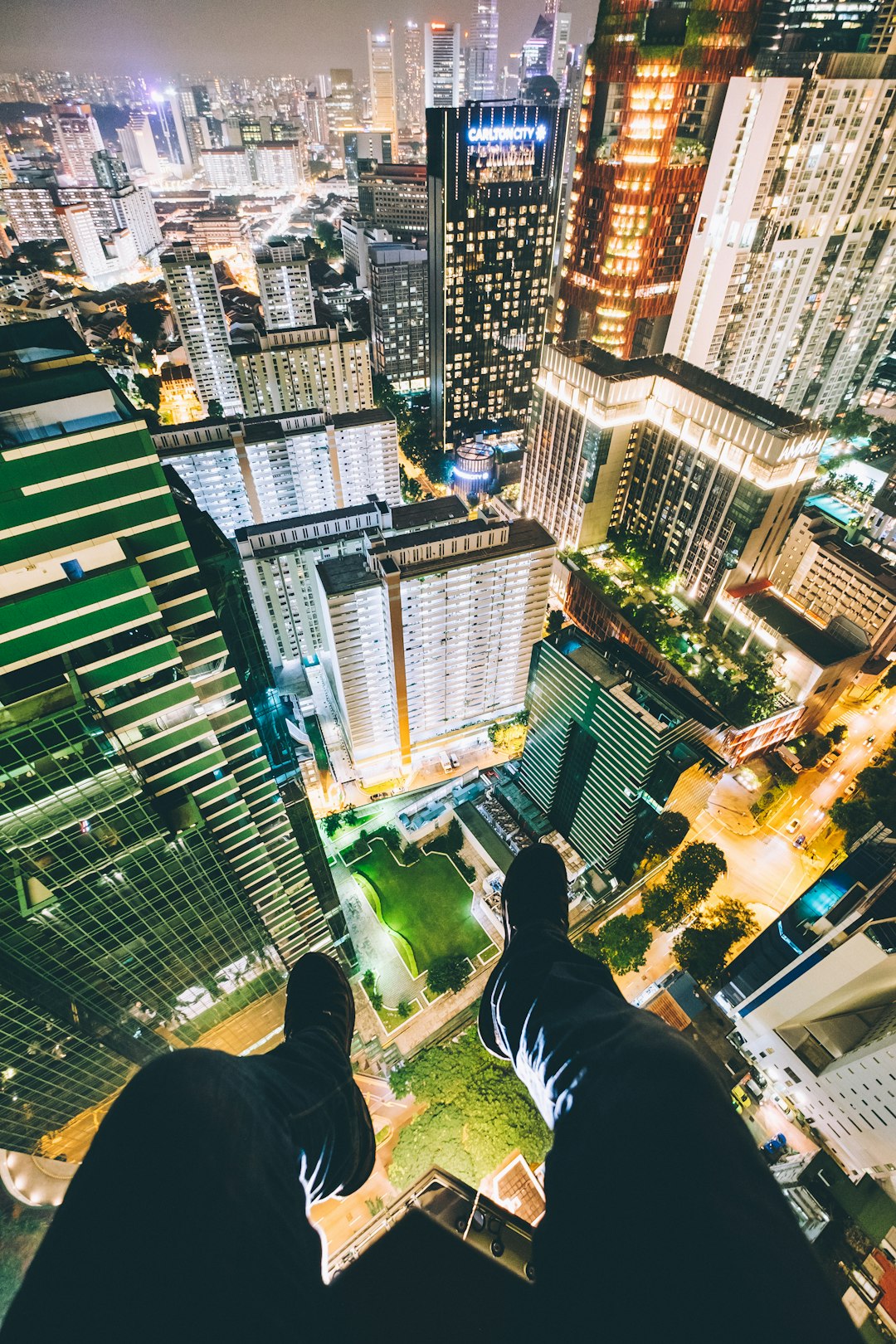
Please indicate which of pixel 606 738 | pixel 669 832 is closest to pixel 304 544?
pixel 606 738

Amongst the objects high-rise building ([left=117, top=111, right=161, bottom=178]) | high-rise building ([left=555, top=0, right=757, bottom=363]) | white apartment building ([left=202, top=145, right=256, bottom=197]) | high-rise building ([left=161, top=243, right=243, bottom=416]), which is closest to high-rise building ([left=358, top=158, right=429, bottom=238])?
high-rise building ([left=161, top=243, right=243, bottom=416])

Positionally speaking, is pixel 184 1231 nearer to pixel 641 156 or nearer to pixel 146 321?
pixel 641 156

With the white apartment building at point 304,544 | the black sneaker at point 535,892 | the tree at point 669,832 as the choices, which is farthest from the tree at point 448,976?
the white apartment building at point 304,544

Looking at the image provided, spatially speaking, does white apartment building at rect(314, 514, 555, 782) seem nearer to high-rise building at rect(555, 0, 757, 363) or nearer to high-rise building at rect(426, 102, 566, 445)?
high-rise building at rect(555, 0, 757, 363)

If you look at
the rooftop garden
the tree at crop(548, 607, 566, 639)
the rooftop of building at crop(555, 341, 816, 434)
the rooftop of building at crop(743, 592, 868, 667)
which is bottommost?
the tree at crop(548, 607, 566, 639)

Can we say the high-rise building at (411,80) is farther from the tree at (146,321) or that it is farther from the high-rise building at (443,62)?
the tree at (146,321)

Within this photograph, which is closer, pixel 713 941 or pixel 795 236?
pixel 713 941
